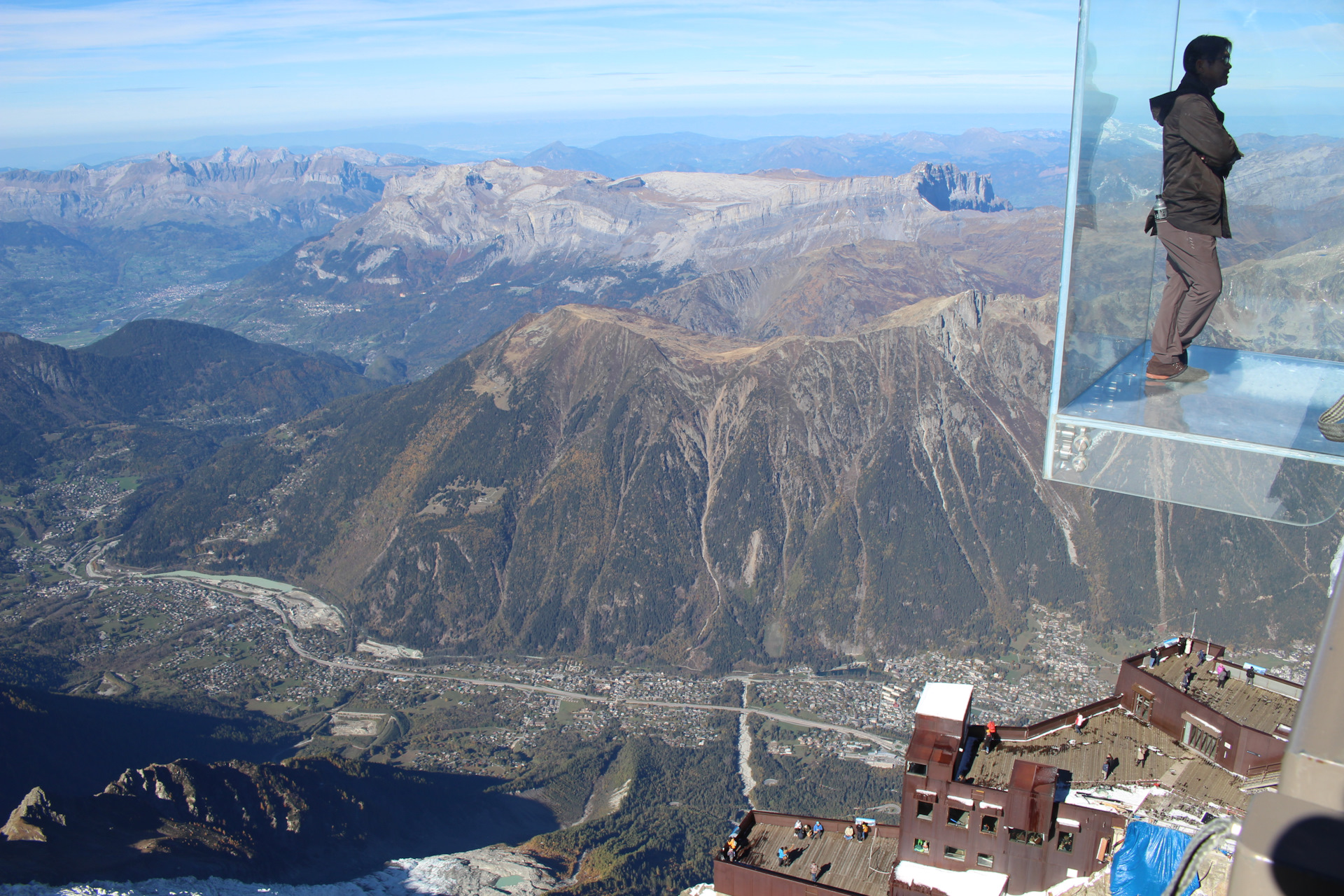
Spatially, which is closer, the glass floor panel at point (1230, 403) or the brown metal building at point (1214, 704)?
the glass floor panel at point (1230, 403)

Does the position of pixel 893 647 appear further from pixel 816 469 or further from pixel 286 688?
pixel 286 688

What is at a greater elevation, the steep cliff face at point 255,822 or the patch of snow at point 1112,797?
the patch of snow at point 1112,797

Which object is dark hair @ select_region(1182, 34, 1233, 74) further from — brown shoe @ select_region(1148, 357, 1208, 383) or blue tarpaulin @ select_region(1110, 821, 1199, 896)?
blue tarpaulin @ select_region(1110, 821, 1199, 896)

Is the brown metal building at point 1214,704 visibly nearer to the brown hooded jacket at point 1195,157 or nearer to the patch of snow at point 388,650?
the brown hooded jacket at point 1195,157

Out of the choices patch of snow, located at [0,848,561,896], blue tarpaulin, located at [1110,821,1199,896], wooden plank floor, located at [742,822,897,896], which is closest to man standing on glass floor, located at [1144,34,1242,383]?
blue tarpaulin, located at [1110,821,1199,896]

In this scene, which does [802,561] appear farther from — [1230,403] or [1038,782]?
[1230,403]

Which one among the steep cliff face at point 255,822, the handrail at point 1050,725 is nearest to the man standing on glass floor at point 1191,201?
the handrail at point 1050,725
